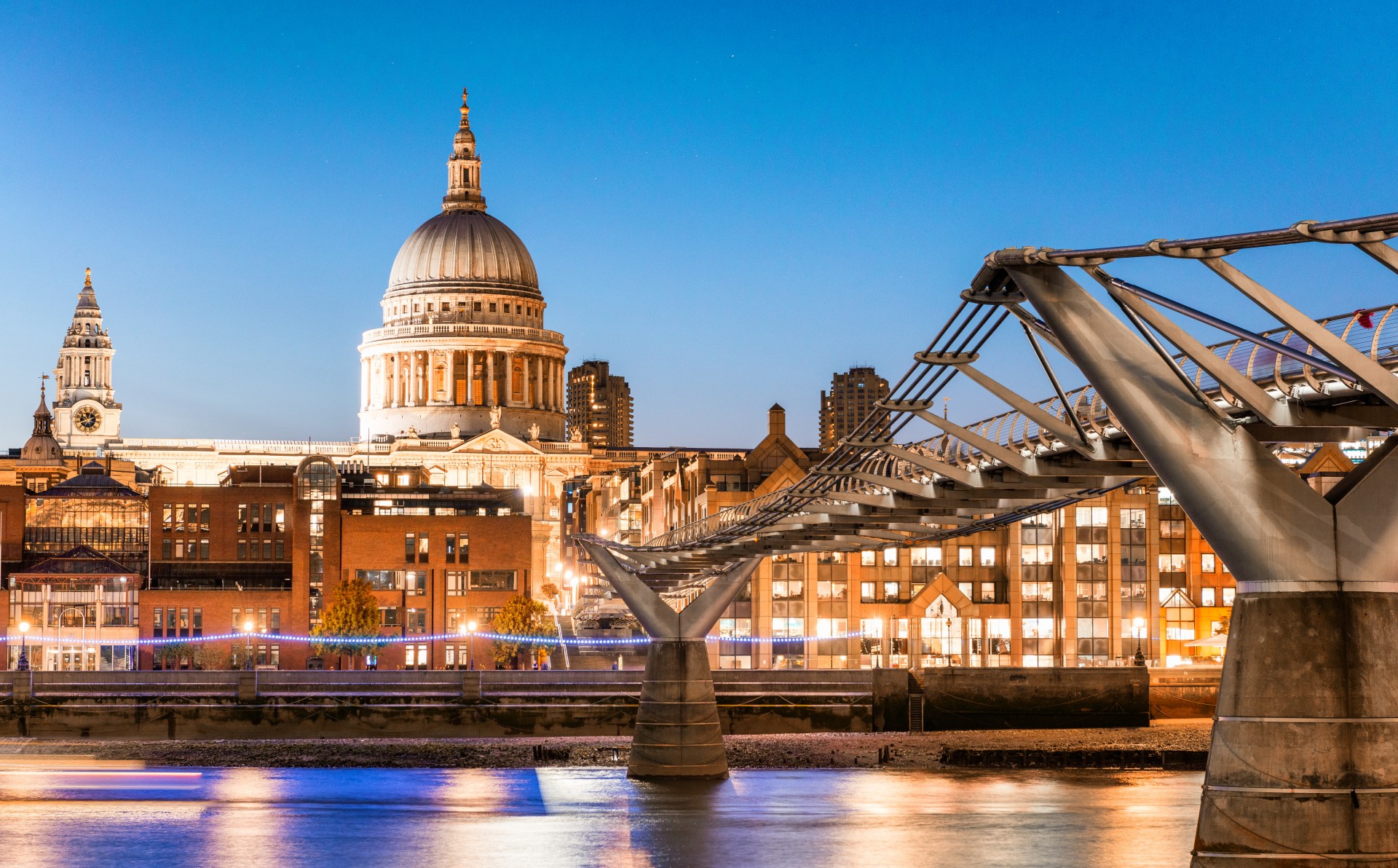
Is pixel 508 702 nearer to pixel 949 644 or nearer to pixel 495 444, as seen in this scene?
pixel 949 644

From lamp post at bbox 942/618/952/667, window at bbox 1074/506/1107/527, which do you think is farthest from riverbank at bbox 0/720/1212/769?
window at bbox 1074/506/1107/527

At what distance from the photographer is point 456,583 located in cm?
11406

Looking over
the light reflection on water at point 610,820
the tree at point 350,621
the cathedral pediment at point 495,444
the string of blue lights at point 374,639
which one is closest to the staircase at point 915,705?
the light reflection on water at point 610,820

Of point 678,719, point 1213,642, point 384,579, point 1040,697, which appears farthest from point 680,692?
point 384,579

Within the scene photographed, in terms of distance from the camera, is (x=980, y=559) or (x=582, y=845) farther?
(x=980, y=559)

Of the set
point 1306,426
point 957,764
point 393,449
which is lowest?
point 957,764

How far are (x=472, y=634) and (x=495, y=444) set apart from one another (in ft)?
A: 298

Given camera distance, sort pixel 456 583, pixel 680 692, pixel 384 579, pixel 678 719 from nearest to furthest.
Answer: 1. pixel 678 719
2. pixel 680 692
3. pixel 384 579
4. pixel 456 583

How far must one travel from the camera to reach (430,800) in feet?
183

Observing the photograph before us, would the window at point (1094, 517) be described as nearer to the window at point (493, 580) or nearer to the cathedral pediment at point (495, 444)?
the window at point (493, 580)

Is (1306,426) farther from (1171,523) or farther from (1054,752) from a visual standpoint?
(1171,523)

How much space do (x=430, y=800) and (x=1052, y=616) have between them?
162 ft

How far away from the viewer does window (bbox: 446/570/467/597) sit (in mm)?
113875

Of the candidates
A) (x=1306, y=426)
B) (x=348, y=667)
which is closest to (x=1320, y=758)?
(x=1306, y=426)
